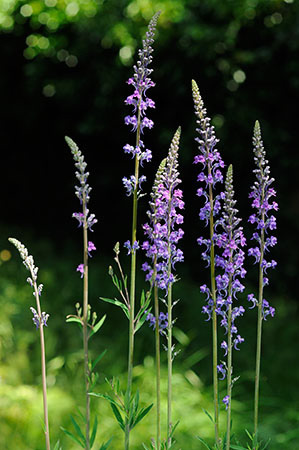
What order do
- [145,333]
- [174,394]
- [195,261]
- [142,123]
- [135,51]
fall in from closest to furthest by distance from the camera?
[142,123] < [174,394] < [145,333] < [135,51] < [195,261]

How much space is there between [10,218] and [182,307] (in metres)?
3.71

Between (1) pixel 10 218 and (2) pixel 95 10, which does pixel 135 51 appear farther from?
(1) pixel 10 218

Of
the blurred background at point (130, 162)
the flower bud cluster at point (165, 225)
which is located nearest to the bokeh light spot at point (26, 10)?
the blurred background at point (130, 162)

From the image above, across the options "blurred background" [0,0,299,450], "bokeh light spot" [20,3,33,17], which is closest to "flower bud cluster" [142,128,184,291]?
"blurred background" [0,0,299,450]

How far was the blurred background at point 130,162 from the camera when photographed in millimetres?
4531

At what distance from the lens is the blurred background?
4.53 metres

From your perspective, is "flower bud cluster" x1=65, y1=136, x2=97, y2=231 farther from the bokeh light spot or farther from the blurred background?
the bokeh light spot

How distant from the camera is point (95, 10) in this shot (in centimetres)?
622

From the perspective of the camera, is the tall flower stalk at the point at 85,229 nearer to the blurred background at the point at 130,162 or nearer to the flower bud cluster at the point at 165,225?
the flower bud cluster at the point at 165,225

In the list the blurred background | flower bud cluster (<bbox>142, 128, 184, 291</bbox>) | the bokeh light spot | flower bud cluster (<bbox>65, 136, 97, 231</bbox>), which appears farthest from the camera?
the bokeh light spot

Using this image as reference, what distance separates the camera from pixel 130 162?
23.6 ft

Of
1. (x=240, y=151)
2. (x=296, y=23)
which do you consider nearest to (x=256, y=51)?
(x=296, y=23)

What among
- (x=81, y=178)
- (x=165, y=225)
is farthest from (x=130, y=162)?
(x=81, y=178)

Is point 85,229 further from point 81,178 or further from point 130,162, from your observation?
point 130,162
